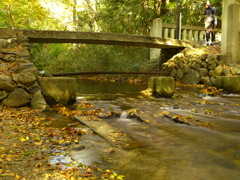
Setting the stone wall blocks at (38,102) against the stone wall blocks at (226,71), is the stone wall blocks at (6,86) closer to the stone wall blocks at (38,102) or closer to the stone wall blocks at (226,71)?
the stone wall blocks at (38,102)

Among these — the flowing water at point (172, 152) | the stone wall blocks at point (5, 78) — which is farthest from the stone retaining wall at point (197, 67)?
the stone wall blocks at point (5, 78)

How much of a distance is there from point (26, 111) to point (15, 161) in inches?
101

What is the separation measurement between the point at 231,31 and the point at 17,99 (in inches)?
381

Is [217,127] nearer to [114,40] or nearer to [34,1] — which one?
[114,40]

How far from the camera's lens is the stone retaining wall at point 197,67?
36.5 ft

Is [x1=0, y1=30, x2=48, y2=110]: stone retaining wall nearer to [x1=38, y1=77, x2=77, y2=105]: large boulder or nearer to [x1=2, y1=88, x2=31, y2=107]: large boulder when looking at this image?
[x1=2, y1=88, x2=31, y2=107]: large boulder

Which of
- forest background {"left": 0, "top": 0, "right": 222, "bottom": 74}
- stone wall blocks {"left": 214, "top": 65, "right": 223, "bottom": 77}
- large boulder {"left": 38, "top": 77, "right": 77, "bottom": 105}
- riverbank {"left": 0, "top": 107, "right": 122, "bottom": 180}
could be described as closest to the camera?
riverbank {"left": 0, "top": 107, "right": 122, "bottom": 180}

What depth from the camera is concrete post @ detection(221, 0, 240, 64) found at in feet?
35.1

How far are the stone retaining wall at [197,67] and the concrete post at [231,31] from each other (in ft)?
1.51

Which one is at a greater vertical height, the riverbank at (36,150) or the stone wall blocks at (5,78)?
the stone wall blocks at (5,78)

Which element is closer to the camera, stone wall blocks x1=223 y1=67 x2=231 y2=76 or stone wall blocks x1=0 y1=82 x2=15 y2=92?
stone wall blocks x1=0 y1=82 x2=15 y2=92

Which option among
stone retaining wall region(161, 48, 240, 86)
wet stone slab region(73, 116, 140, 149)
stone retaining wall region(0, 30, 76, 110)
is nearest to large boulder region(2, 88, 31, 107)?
stone retaining wall region(0, 30, 76, 110)

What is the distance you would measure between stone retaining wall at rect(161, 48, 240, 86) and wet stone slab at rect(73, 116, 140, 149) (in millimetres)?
8206

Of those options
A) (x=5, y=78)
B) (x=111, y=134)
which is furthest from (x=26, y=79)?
(x=111, y=134)
